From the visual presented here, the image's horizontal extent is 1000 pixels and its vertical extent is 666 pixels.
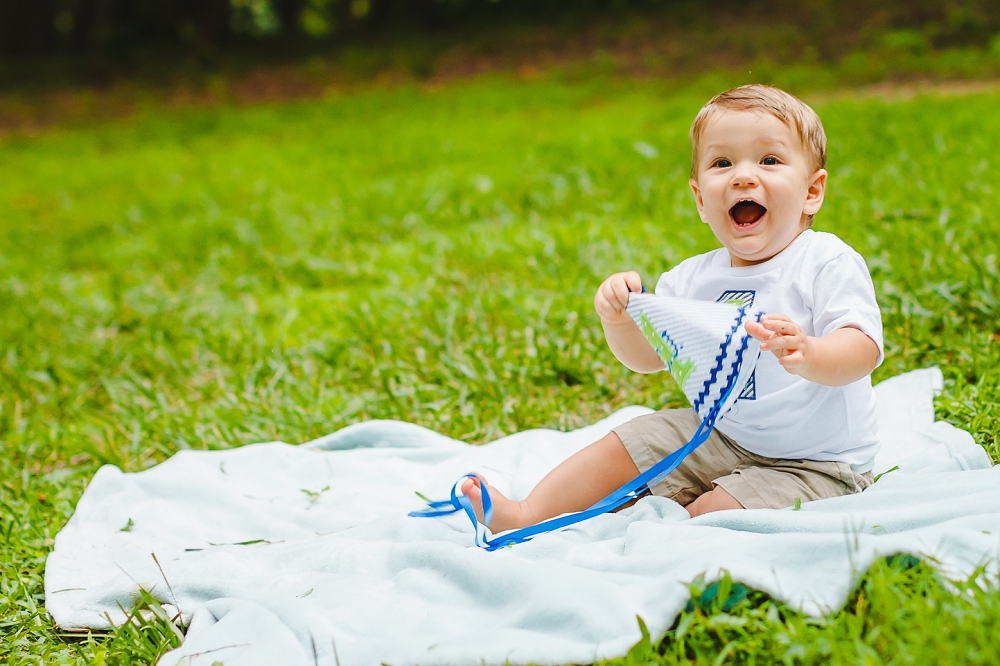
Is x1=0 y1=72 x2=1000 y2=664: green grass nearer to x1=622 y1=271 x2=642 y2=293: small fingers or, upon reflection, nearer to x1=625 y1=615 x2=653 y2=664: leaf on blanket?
x1=625 y1=615 x2=653 y2=664: leaf on blanket

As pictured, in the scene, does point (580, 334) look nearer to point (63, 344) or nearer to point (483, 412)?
point (483, 412)

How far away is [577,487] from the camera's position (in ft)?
7.04

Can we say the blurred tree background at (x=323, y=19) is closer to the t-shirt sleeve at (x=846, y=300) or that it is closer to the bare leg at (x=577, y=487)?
the t-shirt sleeve at (x=846, y=300)

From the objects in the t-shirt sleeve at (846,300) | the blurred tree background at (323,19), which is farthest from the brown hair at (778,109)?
the blurred tree background at (323,19)

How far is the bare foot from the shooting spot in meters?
2.10

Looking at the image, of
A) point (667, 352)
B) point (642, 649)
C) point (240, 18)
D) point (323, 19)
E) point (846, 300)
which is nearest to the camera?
point (642, 649)

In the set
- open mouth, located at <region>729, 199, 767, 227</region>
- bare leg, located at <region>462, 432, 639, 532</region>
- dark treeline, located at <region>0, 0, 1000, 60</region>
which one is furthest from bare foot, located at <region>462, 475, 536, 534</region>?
dark treeline, located at <region>0, 0, 1000, 60</region>

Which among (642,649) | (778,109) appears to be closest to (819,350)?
(778,109)

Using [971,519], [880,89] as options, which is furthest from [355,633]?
[880,89]

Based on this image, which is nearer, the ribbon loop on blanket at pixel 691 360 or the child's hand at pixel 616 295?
the ribbon loop on blanket at pixel 691 360

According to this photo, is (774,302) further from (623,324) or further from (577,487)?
(577,487)

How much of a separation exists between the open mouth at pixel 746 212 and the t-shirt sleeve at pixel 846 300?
185 millimetres

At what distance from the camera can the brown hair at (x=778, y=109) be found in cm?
191

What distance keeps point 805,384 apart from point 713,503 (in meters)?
0.34
